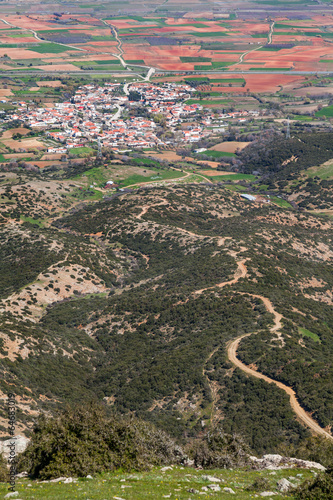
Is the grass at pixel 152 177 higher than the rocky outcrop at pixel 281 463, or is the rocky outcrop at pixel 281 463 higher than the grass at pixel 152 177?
the rocky outcrop at pixel 281 463

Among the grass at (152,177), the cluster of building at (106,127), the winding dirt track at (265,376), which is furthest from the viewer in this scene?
the cluster of building at (106,127)

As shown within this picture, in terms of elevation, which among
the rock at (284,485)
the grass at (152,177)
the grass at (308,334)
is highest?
the rock at (284,485)

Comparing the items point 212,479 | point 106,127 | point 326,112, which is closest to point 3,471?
point 212,479

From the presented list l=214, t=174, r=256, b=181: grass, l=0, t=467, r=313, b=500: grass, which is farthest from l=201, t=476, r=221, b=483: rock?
l=214, t=174, r=256, b=181: grass

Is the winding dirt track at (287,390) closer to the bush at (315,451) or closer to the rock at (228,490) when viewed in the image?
the bush at (315,451)

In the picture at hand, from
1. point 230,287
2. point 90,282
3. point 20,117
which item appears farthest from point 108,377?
point 20,117

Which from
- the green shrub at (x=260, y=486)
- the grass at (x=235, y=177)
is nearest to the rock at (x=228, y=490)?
the green shrub at (x=260, y=486)

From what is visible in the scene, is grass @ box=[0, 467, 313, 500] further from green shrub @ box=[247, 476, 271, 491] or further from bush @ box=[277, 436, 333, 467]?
bush @ box=[277, 436, 333, 467]

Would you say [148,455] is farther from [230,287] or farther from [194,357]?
[230,287]
